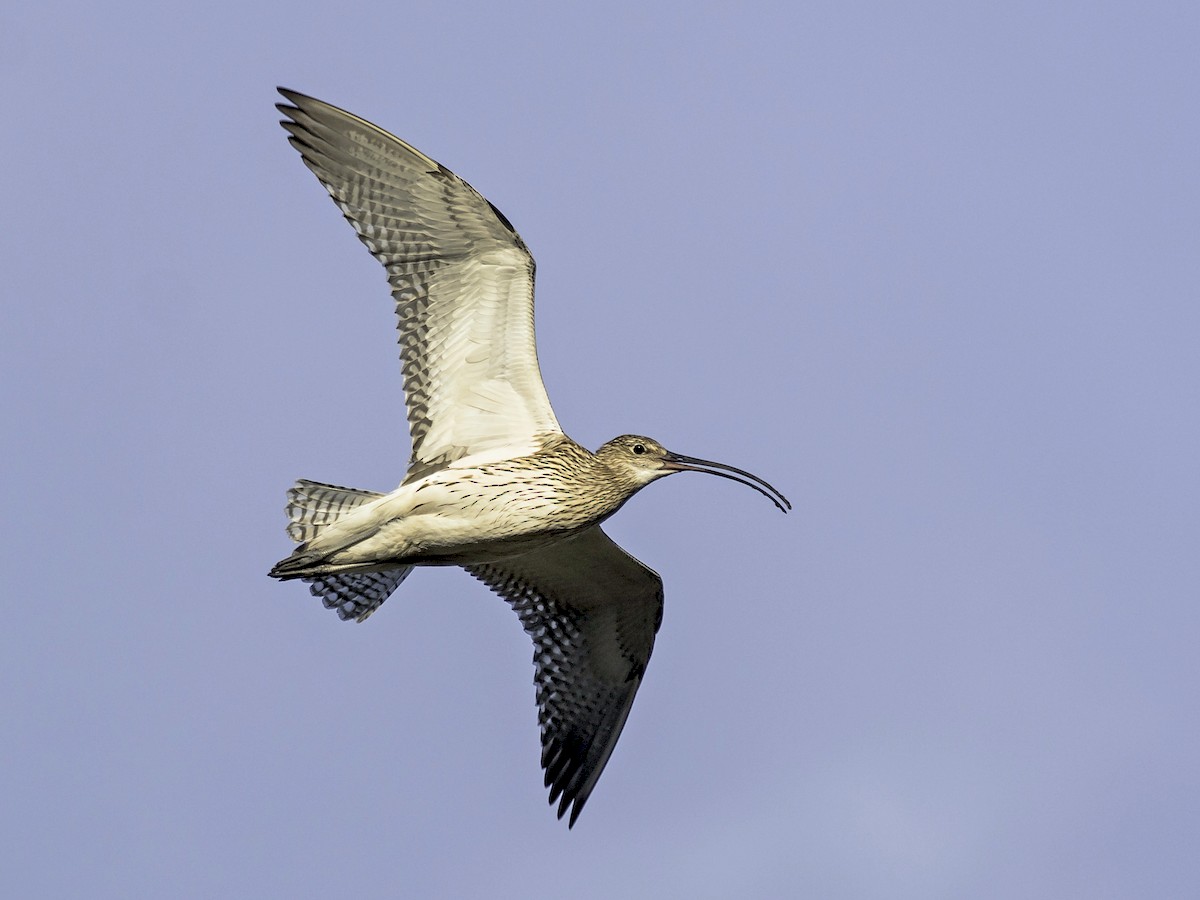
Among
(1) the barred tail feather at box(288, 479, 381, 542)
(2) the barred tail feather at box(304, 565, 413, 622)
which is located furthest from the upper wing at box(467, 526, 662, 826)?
(1) the barred tail feather at box(288, 479, 381, 542)

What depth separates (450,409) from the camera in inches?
550

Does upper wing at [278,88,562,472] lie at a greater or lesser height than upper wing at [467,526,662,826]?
greater

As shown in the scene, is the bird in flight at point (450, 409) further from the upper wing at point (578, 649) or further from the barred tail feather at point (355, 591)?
the barred tail feather at point (355, 591)

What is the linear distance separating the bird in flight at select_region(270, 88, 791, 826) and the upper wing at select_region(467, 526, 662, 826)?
1.38 meters

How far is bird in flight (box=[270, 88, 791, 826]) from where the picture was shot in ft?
43.8

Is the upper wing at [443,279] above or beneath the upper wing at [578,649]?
above

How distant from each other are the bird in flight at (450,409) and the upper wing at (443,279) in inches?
0.4

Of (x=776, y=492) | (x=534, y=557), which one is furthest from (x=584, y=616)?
(x=776, y=492)

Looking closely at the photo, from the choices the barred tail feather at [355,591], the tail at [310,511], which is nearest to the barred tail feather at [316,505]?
the tail at [310,511]

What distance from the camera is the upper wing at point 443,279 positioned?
13453 mm

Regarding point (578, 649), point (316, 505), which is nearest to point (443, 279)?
point (316, 505)

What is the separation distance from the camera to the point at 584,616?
1572cm

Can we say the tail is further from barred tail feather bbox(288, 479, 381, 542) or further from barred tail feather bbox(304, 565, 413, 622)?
barred tail feather bbox(304, 565, 413, 622)

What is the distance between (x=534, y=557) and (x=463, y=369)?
2183mm
